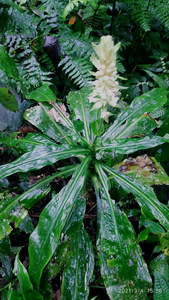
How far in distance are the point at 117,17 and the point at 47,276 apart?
2.34 m

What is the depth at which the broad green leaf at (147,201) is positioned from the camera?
3.70ft

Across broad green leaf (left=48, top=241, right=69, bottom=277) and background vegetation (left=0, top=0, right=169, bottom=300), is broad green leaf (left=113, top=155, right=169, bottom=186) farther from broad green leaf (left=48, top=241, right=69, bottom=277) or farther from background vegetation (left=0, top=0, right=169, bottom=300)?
broad green leaf (left=48, top=241, right=69, bottom=277)

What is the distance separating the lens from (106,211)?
121 cm

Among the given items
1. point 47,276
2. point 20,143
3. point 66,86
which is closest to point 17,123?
point 20,143

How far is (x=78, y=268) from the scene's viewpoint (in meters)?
1.15

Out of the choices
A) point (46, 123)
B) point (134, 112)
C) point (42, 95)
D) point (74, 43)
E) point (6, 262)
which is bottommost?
point (6, 262)

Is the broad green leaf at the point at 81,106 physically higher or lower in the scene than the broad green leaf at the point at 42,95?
lower

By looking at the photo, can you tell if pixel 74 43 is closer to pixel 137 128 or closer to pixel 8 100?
pixel 8 100

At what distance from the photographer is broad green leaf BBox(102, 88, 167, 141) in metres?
1.45

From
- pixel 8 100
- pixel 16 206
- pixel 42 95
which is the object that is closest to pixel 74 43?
pixel 42 95

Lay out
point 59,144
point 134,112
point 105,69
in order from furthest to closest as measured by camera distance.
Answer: point 59,144
point 134,112
point 105,69

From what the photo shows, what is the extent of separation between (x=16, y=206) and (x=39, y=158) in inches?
11.1

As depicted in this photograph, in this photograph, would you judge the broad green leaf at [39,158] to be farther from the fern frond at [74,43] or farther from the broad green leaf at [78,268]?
the fern frond at [74,43]

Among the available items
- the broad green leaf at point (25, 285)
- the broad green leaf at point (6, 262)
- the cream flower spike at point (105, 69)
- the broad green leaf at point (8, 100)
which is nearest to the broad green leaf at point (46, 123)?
the broad green leaf at point (8, 100)
